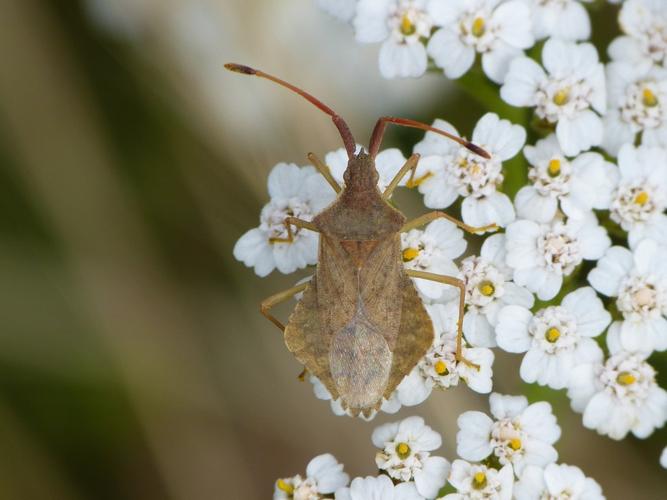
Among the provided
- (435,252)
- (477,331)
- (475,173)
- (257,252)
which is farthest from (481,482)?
(257,252)

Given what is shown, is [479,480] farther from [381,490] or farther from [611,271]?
[611,271]

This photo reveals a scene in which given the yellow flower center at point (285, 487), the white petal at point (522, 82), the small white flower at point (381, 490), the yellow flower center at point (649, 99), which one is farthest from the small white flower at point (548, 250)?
the yellow flower center at point (285, 487)

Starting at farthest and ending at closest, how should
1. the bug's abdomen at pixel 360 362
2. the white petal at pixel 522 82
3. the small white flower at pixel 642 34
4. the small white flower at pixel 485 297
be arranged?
the small white flower at pixel 642 34
the white petal at pixel 522 82
the small white flower at pixel 485 297
the bug's abdomen at pixel 360 362

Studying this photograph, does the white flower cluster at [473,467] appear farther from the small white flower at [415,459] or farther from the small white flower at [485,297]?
the small white flower at [485,297]

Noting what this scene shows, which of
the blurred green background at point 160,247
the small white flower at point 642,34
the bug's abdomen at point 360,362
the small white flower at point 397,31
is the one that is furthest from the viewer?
the blurred green background at point 160,247

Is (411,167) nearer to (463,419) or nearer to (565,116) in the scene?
(565,116)

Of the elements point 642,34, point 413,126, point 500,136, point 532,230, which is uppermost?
point 642,34
